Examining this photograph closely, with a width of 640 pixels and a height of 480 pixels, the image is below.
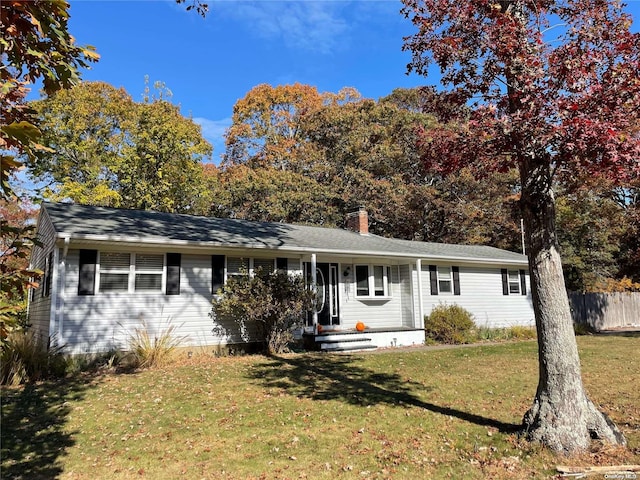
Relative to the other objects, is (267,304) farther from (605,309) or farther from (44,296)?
(605,309)

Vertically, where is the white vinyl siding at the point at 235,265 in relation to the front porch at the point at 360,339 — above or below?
above

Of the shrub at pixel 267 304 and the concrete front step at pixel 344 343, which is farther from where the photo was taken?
the concrete front step at pixel 344 343

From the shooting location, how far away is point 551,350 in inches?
203

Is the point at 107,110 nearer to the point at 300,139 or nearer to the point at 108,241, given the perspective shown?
the point at 300,139

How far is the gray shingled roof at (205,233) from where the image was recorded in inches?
418

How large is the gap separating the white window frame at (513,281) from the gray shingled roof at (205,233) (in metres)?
1.80

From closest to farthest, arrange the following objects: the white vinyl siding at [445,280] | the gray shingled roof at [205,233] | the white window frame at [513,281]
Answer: the gray shingled roof at [205,233] < the white vinyl siding at [445,280] < the white window frame at [513,281]

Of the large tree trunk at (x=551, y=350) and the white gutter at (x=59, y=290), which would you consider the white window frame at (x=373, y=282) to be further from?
Answer: the large tree trunk at (x=551, y=350)

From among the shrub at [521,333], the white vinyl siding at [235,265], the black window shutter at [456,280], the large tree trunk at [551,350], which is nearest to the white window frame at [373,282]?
the black window shutter at [456,280]

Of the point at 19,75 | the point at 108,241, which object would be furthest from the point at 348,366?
the point at 19,75

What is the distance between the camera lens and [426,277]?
16.5m

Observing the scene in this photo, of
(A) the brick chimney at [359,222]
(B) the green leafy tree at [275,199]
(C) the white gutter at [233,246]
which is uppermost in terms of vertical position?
(B) the green leafy tree at [275,199]

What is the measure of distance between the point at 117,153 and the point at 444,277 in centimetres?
1867

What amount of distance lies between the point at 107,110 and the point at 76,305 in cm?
1802
